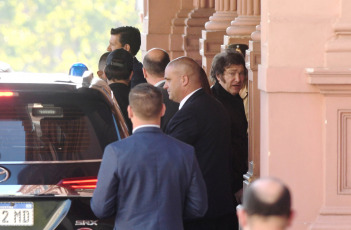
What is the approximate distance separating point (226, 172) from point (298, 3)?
142cm

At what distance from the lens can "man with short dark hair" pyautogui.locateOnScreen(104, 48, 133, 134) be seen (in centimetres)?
1032

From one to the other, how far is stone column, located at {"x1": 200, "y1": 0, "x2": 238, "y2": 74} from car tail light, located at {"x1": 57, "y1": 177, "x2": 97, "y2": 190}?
823 centimetres

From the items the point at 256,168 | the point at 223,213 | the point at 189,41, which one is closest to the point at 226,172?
the point at 223,213

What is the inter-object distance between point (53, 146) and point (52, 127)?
0.11 meters

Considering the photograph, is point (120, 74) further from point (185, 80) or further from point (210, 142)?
point (210, 142)

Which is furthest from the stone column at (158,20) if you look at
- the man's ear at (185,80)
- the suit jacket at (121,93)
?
the man's ear at (185,80)

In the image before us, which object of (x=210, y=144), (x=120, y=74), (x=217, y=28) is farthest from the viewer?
(x=217, y=28)

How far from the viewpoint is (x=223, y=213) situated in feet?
25.0

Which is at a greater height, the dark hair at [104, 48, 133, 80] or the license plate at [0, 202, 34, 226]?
the dark hair at [104, 48, 133, 80]

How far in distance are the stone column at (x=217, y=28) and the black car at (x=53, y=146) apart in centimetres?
798

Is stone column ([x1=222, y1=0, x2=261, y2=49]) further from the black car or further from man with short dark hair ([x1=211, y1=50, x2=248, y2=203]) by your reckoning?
the black car

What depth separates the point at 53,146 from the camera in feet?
22.8

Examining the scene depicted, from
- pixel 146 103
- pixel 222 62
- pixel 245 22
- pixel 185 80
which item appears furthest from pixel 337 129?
pixel 245 22

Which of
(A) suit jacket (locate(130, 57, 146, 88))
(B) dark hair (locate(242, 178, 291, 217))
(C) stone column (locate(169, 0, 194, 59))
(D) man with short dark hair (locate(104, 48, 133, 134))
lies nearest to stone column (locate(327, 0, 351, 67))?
(D) man with short dark hair (locate(104, 48, 133, 134))
